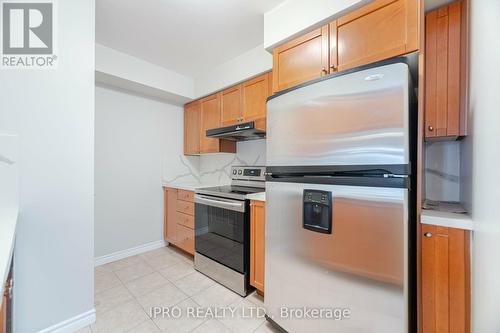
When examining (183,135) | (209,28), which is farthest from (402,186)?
(183,135)

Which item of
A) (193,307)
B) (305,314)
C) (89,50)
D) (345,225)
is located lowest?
(193,307)

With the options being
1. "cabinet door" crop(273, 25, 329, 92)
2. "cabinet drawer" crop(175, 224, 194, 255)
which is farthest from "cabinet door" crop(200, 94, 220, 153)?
"cabinet door" crop(273, 25, 329, 92)

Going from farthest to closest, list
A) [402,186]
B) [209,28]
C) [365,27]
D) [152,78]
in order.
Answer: [152,78], [209,28], [365,27], [402,186]

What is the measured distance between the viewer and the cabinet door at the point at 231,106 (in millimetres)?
2420

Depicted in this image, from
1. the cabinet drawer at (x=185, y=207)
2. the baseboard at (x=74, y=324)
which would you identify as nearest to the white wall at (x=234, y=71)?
the cabinet drawer at (x=185, y=207)

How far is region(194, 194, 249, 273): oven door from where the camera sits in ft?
6.09

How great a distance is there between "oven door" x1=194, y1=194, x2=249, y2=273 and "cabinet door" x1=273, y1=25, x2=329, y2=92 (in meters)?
1.09

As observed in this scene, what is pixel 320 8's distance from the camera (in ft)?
4.65

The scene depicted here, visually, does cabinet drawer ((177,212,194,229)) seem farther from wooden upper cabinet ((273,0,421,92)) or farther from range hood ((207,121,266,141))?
wooden upper cabinet ((273,0,421,92))

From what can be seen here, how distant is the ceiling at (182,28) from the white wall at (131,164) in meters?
0.69

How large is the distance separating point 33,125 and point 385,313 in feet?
7.26

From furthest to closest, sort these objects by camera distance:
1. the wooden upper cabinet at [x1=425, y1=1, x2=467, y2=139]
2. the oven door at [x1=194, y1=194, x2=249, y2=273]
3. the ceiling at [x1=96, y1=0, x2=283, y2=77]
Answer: the oven door at [x1=194, y1=194, x2=249, y2=273] → the ceiling at [x1=96, y1=0, x2=283, y2=77] → the wooden upper cabinet at [x1=425, y1=1, x2=467, y2=139]

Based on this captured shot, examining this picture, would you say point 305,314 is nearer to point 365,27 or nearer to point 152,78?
point 365,27

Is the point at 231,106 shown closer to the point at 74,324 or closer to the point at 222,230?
the point at 222,230
